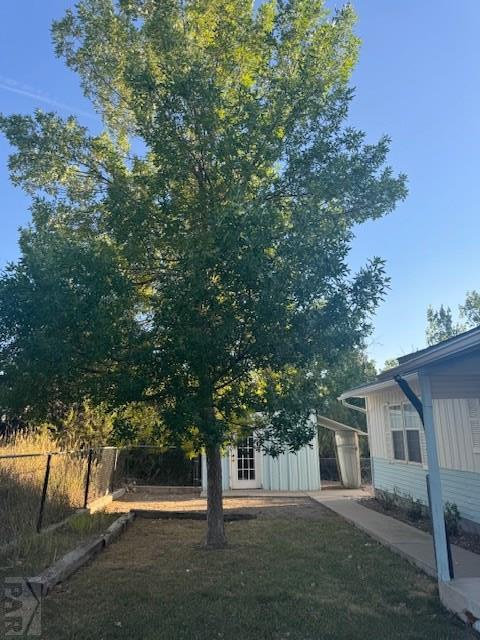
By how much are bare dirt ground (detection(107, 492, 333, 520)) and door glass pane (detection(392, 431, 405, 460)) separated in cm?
208

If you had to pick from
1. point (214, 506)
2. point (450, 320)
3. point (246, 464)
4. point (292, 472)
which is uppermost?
point (450, 320)

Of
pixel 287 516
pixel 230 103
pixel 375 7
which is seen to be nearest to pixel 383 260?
pixel 230 103

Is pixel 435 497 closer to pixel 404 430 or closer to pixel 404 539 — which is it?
pixel 404 539

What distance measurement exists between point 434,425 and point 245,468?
11.2 m

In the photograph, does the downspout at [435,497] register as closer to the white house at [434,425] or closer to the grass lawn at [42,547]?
the white house at [434,425]

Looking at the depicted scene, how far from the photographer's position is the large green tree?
19.4 feet

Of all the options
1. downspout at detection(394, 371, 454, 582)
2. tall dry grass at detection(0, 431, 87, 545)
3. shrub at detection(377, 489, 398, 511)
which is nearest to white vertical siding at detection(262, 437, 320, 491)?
shrub at detection(377, 489, 398, 511)

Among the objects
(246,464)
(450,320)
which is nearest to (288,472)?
(246,464)

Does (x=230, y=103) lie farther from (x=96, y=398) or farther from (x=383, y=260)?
(x=96, y=398)

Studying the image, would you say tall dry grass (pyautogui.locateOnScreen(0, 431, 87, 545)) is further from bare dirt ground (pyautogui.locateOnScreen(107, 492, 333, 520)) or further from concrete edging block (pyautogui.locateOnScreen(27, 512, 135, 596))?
bare dirt ground (pyautogui.locateOnScreen(107, 492, 333, 520))

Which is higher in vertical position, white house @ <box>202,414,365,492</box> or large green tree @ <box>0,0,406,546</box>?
large green tree @ <box>0,0,406,546</box>

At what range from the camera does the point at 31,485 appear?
8.14m

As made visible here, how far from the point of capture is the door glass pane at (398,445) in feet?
38.7

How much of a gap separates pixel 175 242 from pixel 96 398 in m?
2.24
